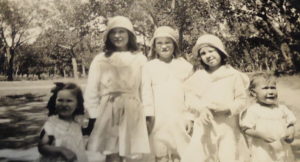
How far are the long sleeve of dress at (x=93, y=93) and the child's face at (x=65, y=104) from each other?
8 centimetres

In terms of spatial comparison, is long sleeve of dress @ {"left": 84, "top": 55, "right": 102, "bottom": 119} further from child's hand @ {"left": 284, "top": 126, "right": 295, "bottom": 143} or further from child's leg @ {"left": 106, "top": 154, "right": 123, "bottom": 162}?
child's hand @ {"left": 284, "top": 126, "right": 295, "bottom": 143}

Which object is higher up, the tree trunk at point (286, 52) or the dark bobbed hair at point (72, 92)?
the tree trunk at point (286, 52)

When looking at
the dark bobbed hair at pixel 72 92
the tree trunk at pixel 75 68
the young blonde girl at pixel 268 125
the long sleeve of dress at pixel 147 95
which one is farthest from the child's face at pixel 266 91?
the tree trunk at pixel 75 68

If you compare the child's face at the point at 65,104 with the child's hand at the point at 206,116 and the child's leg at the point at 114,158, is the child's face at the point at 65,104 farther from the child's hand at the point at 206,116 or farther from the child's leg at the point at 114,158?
the child's hand at the point at 206,116

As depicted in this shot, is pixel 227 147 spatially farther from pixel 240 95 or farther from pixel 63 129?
pixel 63 129

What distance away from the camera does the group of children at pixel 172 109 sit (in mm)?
1225

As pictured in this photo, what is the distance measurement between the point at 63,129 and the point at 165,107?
1.15 ft

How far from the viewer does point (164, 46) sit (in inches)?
51.6

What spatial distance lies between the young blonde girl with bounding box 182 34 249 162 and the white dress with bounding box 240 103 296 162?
0.17 feet

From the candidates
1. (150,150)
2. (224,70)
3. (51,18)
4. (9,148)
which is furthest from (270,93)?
(9,148)

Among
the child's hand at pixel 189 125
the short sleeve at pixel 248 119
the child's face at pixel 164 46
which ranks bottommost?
the child's hand at pixel 189 125

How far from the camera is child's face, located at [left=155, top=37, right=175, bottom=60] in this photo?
4.28ft

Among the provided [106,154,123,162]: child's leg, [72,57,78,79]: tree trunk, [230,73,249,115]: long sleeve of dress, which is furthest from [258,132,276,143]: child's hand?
[72,57,78,79]: tree trunk

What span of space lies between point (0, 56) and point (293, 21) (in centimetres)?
136
